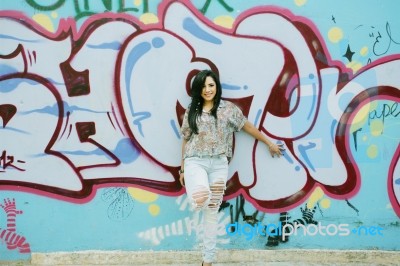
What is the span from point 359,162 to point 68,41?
2940 mm

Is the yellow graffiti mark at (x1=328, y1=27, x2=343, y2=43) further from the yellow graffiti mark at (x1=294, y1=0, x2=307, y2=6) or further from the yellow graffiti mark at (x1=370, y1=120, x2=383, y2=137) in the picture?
the yellow graffiti mark at (x1=370, y1=120, x2=383, y2=137)

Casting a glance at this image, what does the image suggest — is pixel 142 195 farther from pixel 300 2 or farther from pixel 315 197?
pixel 300 2

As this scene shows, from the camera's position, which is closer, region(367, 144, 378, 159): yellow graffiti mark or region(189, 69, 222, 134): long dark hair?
region(189, 69, 222, 134): long dark hair

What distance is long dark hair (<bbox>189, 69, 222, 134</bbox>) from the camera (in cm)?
355

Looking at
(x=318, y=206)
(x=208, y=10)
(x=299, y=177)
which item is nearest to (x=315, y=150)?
(x=299, y=177)

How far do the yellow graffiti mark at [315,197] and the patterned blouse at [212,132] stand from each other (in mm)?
943

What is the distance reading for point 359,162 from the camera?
12.9 ft

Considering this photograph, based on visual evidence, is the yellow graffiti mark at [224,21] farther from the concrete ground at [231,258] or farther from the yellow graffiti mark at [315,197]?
the concrete ground at [231,258]

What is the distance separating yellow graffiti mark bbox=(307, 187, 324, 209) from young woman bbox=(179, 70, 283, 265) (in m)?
0.92

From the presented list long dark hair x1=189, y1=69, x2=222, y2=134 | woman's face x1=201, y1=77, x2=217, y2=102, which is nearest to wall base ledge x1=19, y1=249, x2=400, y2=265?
long dark hair x1=189, y1=69, x2=222, y2=134

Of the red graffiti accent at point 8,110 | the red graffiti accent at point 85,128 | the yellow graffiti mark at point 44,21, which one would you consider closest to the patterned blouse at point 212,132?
the red graffiti accent at point 85,128

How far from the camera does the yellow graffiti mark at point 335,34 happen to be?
12.6 ft

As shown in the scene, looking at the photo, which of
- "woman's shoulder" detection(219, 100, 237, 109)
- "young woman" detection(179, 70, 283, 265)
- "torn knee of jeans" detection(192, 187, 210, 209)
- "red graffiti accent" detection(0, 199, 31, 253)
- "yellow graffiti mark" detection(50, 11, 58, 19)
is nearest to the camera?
"torn knee of jeans" detection(192, 187, 210, 209)

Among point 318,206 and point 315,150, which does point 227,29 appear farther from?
point 318,206
